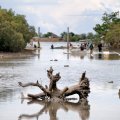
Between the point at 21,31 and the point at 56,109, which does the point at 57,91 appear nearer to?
the point at 56,109

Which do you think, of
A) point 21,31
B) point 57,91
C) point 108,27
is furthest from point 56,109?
point 108,27

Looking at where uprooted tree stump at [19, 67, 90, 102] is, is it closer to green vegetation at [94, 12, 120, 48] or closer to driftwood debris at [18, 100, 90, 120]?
driftwood debris at [18, 100, 90, 120]

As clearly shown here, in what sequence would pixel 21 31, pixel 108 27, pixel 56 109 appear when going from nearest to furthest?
pixel 56 109 → pixel 21 31 → pixel 108 27

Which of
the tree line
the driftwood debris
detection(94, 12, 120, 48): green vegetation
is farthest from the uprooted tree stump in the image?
detection(94, 12, 120, 48): green vegetation

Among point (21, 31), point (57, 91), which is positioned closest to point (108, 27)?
point (21, 31)

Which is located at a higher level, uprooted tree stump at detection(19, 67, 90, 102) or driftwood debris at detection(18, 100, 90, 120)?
uprooted tree stump at detection(19, 67, 90, 102)

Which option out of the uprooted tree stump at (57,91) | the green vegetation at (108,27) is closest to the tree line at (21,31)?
the green vegetation at (108,27)

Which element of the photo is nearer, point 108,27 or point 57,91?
point 57,91

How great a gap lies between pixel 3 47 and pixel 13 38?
1856 mm

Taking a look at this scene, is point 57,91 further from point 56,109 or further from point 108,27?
point 108,27

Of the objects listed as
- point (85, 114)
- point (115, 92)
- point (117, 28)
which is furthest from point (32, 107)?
point (117, 28)

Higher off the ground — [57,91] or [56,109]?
[57,91]

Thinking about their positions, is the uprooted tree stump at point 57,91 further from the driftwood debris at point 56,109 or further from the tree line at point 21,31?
the tree line at point 21,31

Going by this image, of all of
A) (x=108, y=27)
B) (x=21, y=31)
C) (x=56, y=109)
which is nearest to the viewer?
(x=56, y=109)
